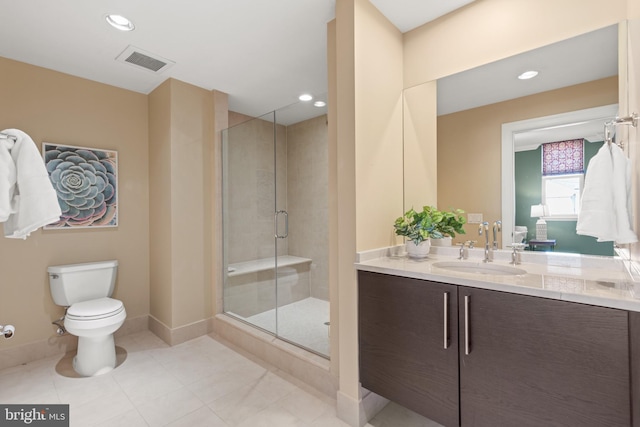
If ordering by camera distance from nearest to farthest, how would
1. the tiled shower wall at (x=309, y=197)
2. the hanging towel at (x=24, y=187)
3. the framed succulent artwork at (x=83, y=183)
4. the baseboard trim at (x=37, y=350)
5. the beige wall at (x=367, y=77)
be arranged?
the hanging towel at (x=24, y=187) → the beige wall at (x=367, y=77) → the baseboard trim at (x=37, y=350) → the tiled shower wall at (x=309, y=197) → the framed succulent artwork at (x=83, y=183)

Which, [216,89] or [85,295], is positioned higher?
[216,89]

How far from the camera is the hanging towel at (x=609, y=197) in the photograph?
121cm

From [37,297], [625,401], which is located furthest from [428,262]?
[37,297]

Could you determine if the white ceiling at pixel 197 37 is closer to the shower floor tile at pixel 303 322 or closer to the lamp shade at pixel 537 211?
the lamp shade at pixel 537 211

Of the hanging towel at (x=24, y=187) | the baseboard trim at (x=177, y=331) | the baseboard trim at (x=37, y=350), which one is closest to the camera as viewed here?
the hanging towel at (x=24, y=187)

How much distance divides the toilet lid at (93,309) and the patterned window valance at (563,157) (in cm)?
303

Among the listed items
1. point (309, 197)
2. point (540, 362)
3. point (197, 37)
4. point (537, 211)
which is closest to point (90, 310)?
point (309, 197)

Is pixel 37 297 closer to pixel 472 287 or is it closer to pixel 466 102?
pixel 472 287

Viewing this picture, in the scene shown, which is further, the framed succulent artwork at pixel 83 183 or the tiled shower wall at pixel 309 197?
the framed succulent artwork at pixel 83 183

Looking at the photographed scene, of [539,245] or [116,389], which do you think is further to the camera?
[116,389]

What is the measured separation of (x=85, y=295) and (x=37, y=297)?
36cm

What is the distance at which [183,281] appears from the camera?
2816mm

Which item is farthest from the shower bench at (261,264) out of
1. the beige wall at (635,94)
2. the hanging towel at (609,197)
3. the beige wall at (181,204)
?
the beige wall at (635,94)

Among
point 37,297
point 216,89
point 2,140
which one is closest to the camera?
point 2,140
